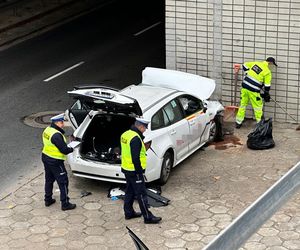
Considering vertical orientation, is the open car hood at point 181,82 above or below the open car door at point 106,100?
below

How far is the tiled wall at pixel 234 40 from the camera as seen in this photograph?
12.7 metres

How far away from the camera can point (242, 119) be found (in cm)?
1282

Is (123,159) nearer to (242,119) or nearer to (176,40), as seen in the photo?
(242,119)

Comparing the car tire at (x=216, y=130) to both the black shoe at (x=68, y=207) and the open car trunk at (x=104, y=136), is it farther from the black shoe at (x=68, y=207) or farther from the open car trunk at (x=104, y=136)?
the black shoe at (x=68, y=207)

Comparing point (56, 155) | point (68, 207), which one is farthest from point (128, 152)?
point (68, 207)

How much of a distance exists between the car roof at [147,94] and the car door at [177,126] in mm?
242

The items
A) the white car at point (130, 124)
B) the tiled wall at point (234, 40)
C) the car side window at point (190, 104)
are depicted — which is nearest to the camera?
the white car at point (130, 124)

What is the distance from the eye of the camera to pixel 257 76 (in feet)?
40.3

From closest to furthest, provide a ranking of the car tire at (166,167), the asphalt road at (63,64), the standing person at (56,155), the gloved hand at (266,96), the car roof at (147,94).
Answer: the standing person at (56,155) → the car tire at (166,167) → the car roof at (147,94) → the asphalt road at (63,64) → the gloved hand at (266,96)

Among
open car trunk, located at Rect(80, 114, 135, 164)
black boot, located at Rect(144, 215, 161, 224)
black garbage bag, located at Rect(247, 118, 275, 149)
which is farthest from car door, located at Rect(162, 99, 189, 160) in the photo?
black boot, located at Rect(144, 215, 161, 224)

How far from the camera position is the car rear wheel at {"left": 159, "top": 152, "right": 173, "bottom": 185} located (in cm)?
1005

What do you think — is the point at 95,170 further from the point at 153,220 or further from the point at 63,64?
the point at 63,64

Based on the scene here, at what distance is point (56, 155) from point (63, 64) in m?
9.14

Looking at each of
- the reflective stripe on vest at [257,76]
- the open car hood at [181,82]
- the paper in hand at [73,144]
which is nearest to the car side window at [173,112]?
the open car hood at [181,82]
